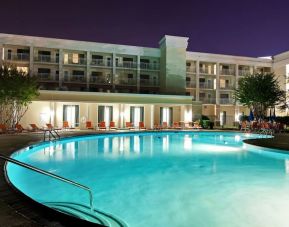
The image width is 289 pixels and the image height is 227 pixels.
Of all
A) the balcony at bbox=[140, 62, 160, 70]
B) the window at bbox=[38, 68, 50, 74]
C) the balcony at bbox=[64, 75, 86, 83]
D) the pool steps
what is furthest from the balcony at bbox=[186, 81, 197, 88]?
the pool steps

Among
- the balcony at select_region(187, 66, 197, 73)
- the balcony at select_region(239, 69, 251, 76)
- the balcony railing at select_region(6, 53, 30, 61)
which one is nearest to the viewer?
the balcony railing at select_region(6, 53, 30, 61)

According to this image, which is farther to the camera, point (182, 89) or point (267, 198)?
point (182, 89)

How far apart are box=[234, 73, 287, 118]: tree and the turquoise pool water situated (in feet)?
47.5

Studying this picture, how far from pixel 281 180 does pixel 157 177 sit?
3.74 metres

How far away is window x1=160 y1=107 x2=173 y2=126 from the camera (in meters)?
29.7

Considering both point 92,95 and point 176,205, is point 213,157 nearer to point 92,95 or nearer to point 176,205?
point 176,205

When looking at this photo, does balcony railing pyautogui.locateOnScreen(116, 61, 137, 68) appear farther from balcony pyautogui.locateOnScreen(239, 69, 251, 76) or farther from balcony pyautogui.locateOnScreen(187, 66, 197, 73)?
balcony pyautogui.locateOnScreen(239, 69, 251, 76)

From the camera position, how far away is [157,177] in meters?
8.89

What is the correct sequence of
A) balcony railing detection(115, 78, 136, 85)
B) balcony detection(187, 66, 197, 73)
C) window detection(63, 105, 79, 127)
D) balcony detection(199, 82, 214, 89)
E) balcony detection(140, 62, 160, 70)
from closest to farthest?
window detection(63, 105, 79, 127) < balcony railing detection(115, 78, 136, 85) < balcony detection(140, 62, 160, 70) < balcony detection(187, 66, 197, 73) < balcony detection(199, 82, 214, 89)

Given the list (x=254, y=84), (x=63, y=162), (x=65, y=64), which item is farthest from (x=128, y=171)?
(x=65, y=64)

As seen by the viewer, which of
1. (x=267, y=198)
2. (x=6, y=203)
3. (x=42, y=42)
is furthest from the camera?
(x=42, y=42)

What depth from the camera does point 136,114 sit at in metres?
27.9

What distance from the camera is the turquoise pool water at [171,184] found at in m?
5.77

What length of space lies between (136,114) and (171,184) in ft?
65.6
